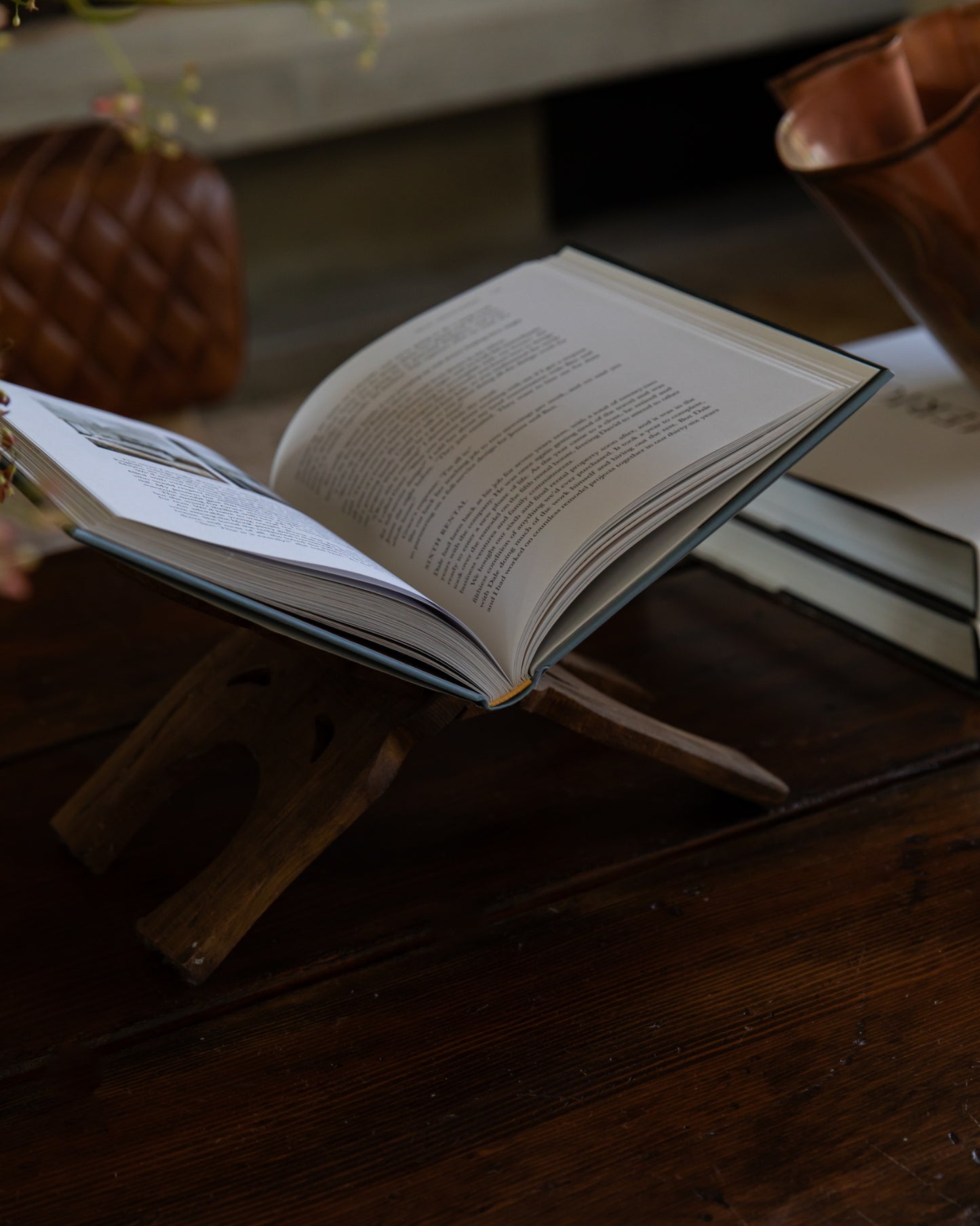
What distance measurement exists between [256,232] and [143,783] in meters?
2.77

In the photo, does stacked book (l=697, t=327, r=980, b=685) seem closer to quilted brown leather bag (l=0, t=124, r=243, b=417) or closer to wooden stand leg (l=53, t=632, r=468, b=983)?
wooden stand leg (l=53, t=632, r=468, b=983)

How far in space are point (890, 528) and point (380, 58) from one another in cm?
219

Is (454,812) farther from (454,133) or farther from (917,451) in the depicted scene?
(454,133)

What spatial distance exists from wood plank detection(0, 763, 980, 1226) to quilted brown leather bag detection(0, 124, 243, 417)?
170cm

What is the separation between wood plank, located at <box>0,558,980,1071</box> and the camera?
55 centimetres

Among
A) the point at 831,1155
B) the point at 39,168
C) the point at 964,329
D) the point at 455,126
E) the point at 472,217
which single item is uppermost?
the point at 964,329

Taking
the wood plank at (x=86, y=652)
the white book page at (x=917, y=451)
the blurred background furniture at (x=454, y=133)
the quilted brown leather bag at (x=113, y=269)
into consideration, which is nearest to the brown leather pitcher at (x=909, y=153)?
the white book page at (x=917, y=451)

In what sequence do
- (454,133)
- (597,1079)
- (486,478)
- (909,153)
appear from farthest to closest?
(454,133) → (909,153) → (486,478) → (597,1079)

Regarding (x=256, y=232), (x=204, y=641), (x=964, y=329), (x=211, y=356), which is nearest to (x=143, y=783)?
(x=204, y=641)

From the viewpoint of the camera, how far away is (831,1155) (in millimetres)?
425

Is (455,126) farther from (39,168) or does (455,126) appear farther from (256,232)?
(39,168)

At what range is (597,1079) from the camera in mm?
469

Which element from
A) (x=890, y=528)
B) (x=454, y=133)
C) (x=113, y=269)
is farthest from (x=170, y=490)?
(x=454, y=133)

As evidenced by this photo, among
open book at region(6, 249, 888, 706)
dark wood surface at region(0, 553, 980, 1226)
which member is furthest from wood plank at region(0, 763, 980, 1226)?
open book at region(6, 249, 888, 706)
